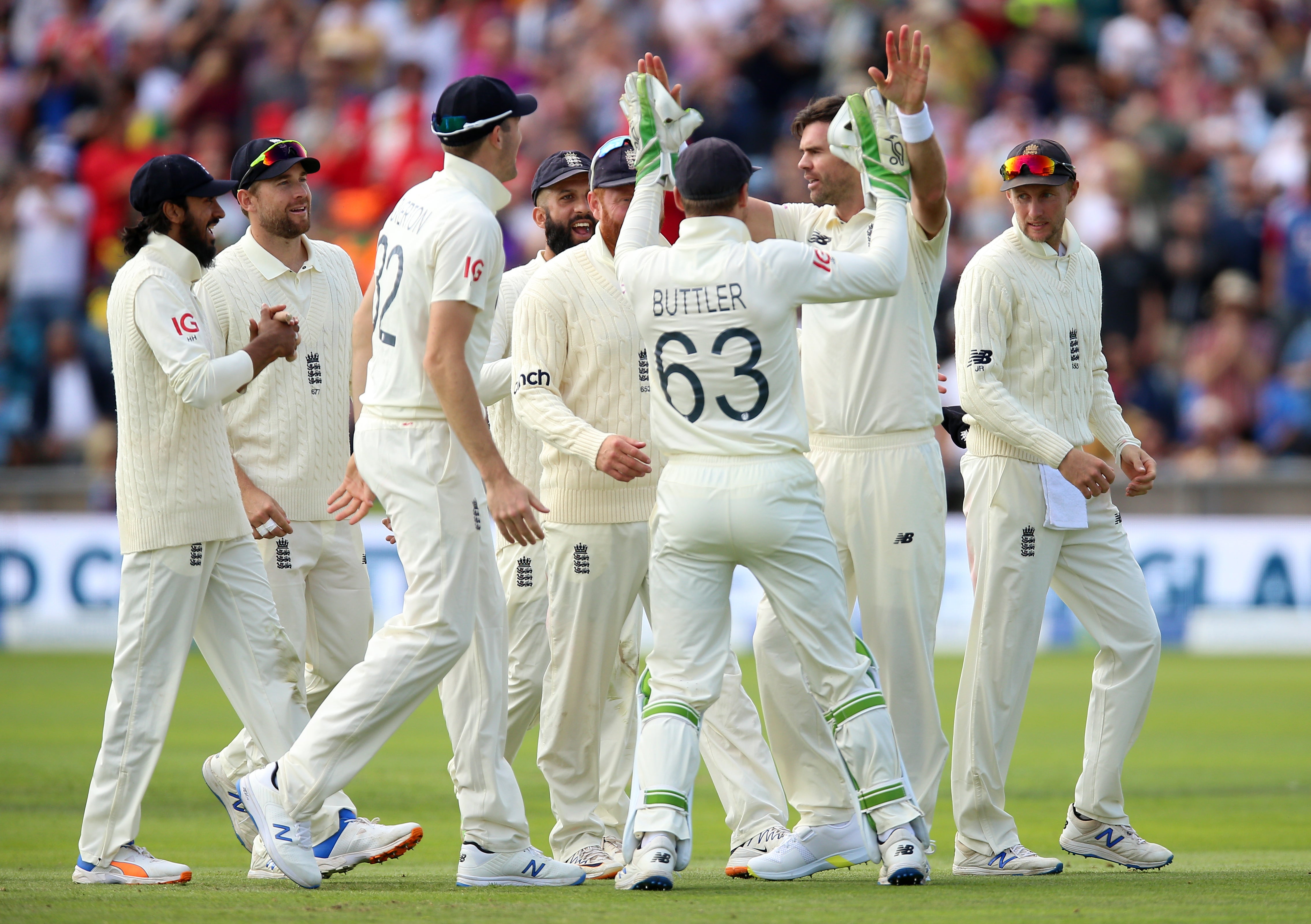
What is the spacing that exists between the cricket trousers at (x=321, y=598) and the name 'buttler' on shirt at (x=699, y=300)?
79.5 inches

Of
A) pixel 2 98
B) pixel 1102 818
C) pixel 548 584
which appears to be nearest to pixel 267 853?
pixel 548 584

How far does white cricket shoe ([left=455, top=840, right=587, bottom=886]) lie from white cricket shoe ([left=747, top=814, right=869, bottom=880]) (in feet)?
2.40

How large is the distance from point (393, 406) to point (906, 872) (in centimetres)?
254

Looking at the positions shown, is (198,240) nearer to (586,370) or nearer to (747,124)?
(586,370)

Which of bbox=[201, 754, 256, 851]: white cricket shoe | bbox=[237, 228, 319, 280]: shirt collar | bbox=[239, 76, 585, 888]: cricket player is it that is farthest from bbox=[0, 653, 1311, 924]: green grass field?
bbox=[237, 228, 319, 280]: shirt collar

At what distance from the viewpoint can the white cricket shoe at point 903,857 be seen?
5992 millimetres

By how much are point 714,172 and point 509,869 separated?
8.77 feet

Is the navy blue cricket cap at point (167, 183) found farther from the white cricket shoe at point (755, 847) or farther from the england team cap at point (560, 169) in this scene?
the white cricket shoe at point (755, 847)

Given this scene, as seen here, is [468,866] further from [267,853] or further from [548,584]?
[548,584]

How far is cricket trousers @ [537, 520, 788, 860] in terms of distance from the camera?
22.4ft

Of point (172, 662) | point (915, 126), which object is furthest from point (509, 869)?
point (915, 126)

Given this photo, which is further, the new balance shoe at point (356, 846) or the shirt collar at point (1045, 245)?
the shirt collar at point (1045, 245)

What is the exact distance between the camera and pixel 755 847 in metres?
6.75

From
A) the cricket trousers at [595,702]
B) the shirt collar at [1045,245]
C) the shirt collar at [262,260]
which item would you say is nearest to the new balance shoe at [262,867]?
the cricket trousers at [595,702]
